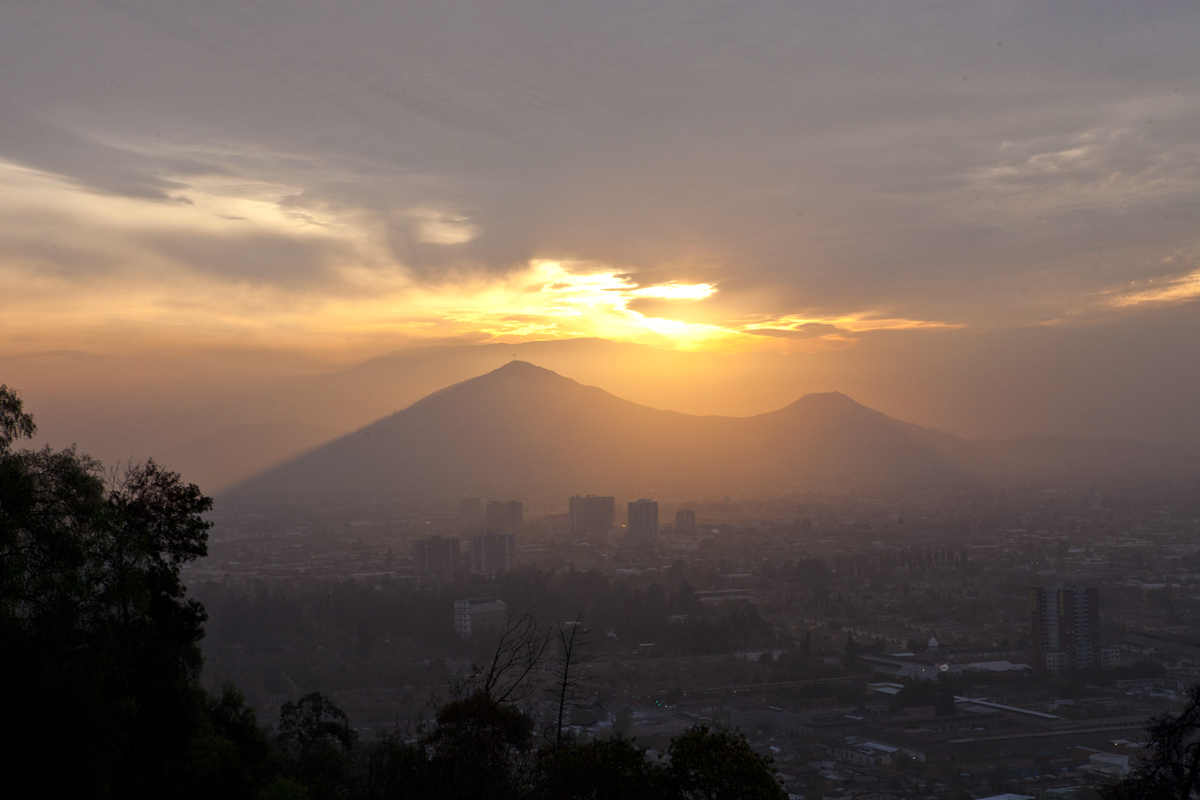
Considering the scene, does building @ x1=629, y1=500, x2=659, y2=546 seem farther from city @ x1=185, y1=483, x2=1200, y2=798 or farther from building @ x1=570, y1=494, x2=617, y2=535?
building @ x1=570, y1=494, x2=617, y2=535

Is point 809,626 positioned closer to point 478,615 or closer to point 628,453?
point 478,615

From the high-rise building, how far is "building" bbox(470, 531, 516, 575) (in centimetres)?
2494

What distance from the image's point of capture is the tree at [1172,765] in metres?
5.24

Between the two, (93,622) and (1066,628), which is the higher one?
(93,622)

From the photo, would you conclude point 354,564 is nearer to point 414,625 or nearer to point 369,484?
point 414,625

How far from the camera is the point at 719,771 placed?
6289 millimetres

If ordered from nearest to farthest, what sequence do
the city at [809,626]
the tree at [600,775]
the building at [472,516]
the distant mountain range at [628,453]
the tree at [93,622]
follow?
the tree at [93,622] < the tree at [600,775] < the city at [809,626] < the building at [472,516] < the distant mountain range at [628,453]

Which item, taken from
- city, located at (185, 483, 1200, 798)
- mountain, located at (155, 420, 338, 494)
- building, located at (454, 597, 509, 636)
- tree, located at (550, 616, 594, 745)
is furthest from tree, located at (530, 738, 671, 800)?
mountain, located at (155, 420, 338, 494)

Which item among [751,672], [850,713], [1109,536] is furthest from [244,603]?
[1109,536]

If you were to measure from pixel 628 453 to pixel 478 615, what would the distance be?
78.4 metres

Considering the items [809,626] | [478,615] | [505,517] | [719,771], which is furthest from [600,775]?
[505,517]

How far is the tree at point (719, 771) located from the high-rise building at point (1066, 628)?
19410mm

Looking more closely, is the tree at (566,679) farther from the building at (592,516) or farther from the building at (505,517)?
the building at (505,517)

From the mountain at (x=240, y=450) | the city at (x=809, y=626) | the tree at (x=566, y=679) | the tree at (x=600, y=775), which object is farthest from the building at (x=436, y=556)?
the mountain at (x=240, y=450)
